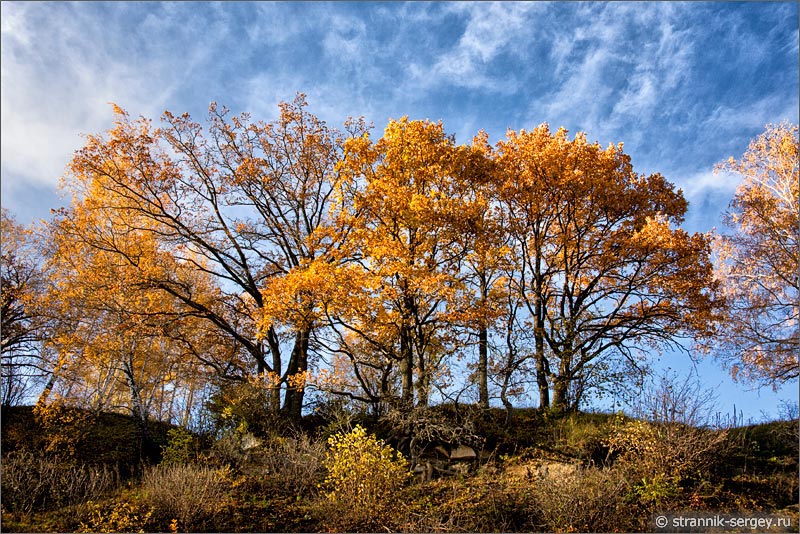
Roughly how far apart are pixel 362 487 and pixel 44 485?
6.90 metres

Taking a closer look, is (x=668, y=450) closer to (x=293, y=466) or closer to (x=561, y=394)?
(x=561, y=394)

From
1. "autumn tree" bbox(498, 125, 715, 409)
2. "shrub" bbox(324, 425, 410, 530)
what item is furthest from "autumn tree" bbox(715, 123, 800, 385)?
"shrub" bbox(324, 425, 410, 530)

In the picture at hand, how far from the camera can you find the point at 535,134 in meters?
15.8

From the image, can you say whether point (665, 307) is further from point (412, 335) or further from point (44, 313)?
point (44, 313)

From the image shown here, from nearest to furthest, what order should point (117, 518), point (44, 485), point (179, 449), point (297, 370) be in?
1. point (117, 518)
2. point (44, 485)
3. point (179, 449)
4. point (297, 370)

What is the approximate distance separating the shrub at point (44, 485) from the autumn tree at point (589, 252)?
11.0 metres

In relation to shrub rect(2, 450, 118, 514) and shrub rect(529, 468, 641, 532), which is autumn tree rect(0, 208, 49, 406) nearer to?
shrub rect(2, 450, 118, 514)

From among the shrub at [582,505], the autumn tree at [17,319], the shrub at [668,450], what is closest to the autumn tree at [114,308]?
the autumn tree at [17,319]

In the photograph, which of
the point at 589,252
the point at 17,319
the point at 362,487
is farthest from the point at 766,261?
the point at 17,319

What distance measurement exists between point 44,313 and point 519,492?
14.9 m

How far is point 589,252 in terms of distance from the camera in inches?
628

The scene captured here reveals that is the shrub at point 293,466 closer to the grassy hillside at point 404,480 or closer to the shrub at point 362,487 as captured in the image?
the grassy hillside at point 404,480

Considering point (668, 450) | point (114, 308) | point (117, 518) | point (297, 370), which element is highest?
point (114, 308)

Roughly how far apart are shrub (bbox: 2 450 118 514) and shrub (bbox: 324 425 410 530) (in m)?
5.30
